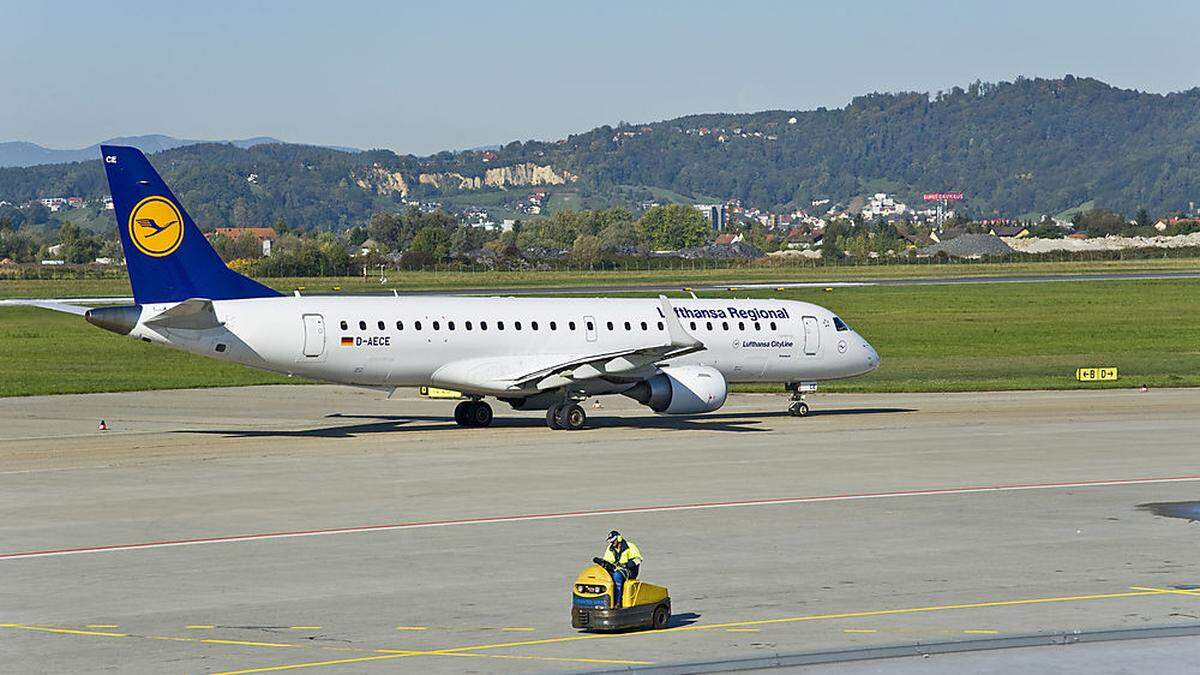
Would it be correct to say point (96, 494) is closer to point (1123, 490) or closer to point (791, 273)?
point (1123, 490)

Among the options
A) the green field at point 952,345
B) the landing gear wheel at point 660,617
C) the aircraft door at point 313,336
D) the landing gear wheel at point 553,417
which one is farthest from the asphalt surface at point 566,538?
the green field at point 952,345

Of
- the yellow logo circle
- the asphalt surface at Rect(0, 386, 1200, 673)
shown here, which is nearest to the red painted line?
the asphalt surface at Rect(0, 386, 1200, 673)

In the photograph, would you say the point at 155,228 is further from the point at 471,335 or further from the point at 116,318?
the point at 471,335

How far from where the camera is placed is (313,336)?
40.3 m

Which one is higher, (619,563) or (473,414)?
(619,563)

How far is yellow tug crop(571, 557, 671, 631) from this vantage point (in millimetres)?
18359

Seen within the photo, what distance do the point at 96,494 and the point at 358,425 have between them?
47.2 feet

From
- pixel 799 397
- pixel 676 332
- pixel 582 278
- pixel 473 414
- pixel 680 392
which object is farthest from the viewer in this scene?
pixel 582 278

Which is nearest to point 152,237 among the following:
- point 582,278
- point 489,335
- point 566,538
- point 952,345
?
point 489,335

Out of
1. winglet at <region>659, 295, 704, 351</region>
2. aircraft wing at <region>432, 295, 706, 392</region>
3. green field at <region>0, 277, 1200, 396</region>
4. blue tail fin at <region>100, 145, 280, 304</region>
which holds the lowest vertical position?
green field at <region>0, 277, 1200, 396</region>

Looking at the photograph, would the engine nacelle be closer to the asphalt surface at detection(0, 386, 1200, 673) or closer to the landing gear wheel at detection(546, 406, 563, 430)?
the asphalt surface at detection(0, 386, 1200, 673)

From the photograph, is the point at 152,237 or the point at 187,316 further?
the point at 152,237

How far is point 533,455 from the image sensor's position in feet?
123

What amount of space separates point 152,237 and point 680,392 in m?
13.6
